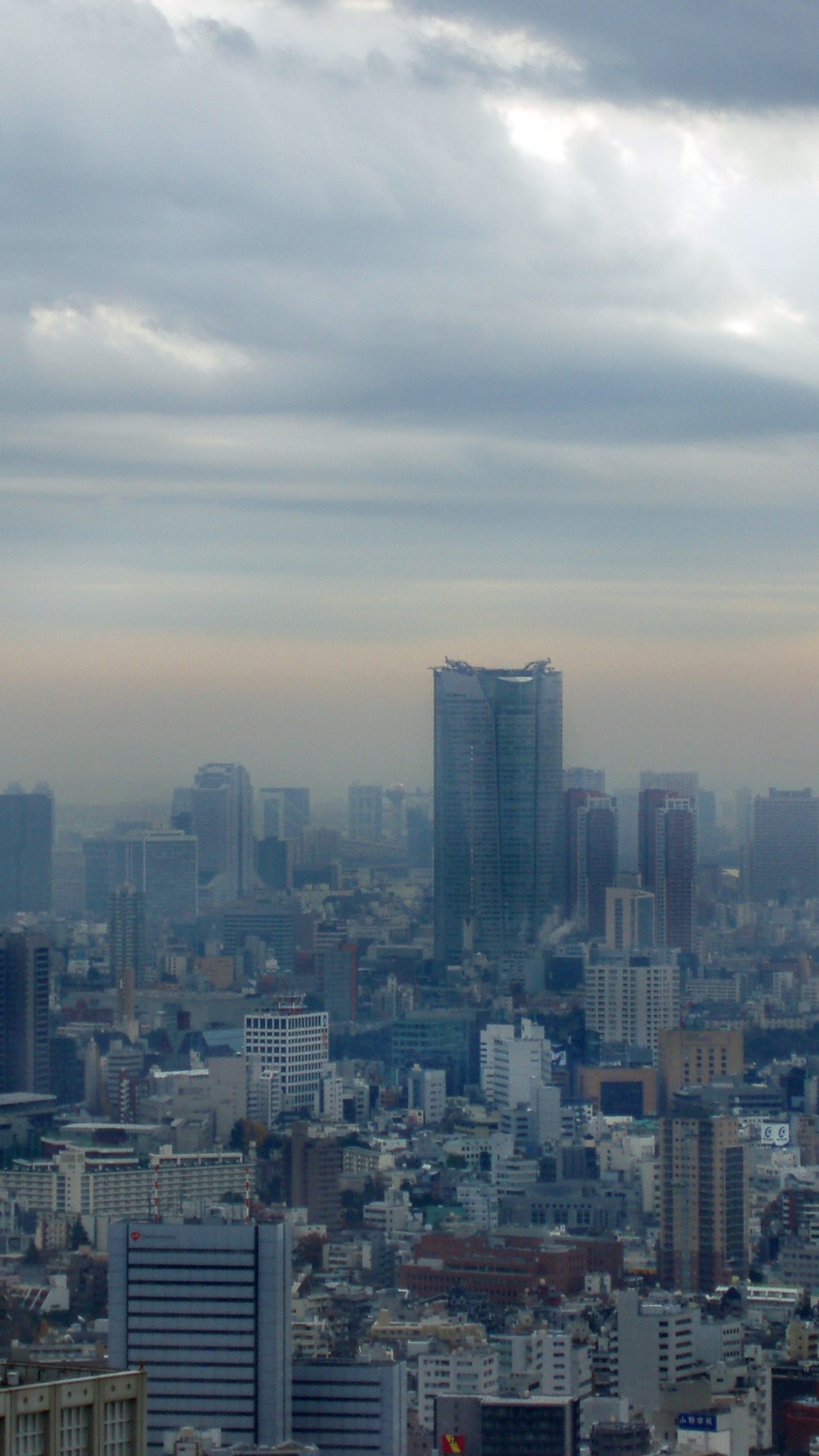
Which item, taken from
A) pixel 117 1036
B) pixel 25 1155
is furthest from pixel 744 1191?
pixel 117 1036

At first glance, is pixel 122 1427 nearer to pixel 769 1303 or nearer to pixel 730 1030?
pixel 769 1303

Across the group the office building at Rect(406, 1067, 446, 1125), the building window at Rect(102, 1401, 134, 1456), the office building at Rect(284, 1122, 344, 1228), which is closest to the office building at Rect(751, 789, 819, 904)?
the office building at Rect(406, 1067, 446, 1125)

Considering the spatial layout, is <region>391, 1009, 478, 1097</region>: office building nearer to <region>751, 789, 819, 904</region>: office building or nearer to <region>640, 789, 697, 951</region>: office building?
<region>640, 789, 697, 951</region>: office building

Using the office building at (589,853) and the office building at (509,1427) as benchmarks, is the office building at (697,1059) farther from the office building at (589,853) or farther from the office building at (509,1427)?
the office building at (509,1427)

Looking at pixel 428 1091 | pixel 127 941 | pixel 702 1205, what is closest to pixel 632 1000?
pixel 428 1091

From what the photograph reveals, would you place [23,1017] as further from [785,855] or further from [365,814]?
[785,855]

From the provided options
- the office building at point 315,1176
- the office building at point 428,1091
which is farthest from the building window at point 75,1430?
the office building at point 428,1091
